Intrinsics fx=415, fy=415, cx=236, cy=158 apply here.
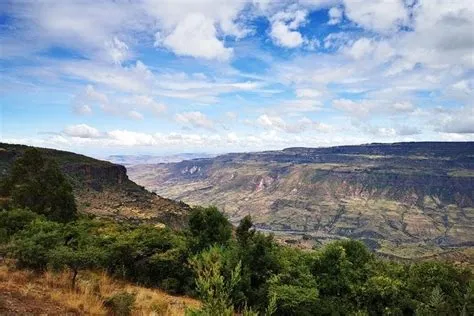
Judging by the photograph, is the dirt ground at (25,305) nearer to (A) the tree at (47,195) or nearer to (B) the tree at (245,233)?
(B) the tree at (245,233)

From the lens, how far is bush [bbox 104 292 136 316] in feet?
Result: 55.3

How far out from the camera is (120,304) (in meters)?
17.1

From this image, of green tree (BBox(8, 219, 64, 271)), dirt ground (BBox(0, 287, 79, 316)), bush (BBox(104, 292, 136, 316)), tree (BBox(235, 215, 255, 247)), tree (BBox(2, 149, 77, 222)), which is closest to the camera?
dirt ground (BBox(0, 287, 79, 316))

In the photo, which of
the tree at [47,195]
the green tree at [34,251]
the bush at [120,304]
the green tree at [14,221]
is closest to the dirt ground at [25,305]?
the bush at [120,304]

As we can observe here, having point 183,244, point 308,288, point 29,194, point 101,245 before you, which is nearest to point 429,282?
point 308,288

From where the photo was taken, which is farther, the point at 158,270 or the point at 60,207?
the point at 60,207

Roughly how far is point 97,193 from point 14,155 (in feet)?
110

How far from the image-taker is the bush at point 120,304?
16.8 m

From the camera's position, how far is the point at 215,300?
34.0 feet

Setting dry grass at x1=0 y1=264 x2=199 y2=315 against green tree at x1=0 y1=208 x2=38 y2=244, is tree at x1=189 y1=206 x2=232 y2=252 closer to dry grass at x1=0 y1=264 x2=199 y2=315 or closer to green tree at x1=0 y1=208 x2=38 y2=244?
green tree at x1=0 y1=208 x2=38 y2=244

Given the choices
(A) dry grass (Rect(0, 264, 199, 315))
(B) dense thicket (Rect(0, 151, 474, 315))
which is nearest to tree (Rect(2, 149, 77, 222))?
(B) dense thicket (Rect(0, 151, 474, 315))

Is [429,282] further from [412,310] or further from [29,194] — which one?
[29,194]

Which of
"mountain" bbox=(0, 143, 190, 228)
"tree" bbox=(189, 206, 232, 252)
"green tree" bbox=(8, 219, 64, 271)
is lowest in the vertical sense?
"mountain" bbox=(0, 143, 190, 228)

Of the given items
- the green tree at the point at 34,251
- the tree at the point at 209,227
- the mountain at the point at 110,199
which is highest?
the green tree at the point at 34,251
